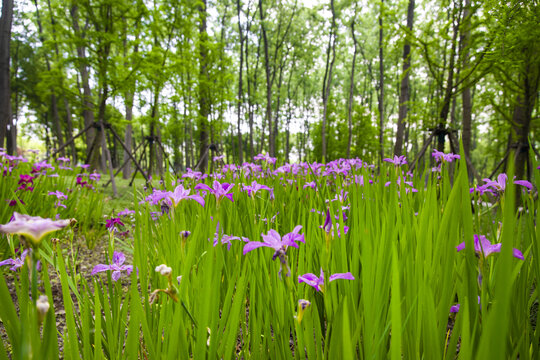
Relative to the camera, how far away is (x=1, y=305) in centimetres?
57

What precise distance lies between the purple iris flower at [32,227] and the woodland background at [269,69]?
2046 mm

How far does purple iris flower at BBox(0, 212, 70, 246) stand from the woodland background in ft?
6.71

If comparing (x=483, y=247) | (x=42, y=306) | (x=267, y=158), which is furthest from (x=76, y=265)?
(x=483, y=247)

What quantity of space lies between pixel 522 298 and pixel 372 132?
73.1 ft

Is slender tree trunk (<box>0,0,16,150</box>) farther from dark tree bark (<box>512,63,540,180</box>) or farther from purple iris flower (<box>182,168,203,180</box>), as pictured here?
dark tree bark (<box>512,63,540,180</box>)

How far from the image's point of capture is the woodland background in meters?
3.78

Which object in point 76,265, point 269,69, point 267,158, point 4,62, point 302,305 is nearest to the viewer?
point 302,305

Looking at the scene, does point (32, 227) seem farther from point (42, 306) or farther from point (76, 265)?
point (76, 265)

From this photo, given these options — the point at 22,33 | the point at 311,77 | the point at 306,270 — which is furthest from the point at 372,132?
the point at 22,33

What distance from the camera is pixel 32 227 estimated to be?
0.42 m

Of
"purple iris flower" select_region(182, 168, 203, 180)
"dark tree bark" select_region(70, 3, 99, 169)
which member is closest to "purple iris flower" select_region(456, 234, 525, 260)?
"purple iris flower" select_region(182, 168, 203, 180)

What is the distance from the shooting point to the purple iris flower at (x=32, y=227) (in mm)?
410

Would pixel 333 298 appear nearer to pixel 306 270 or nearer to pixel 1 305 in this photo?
pixel 306 270

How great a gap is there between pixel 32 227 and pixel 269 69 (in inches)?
707
